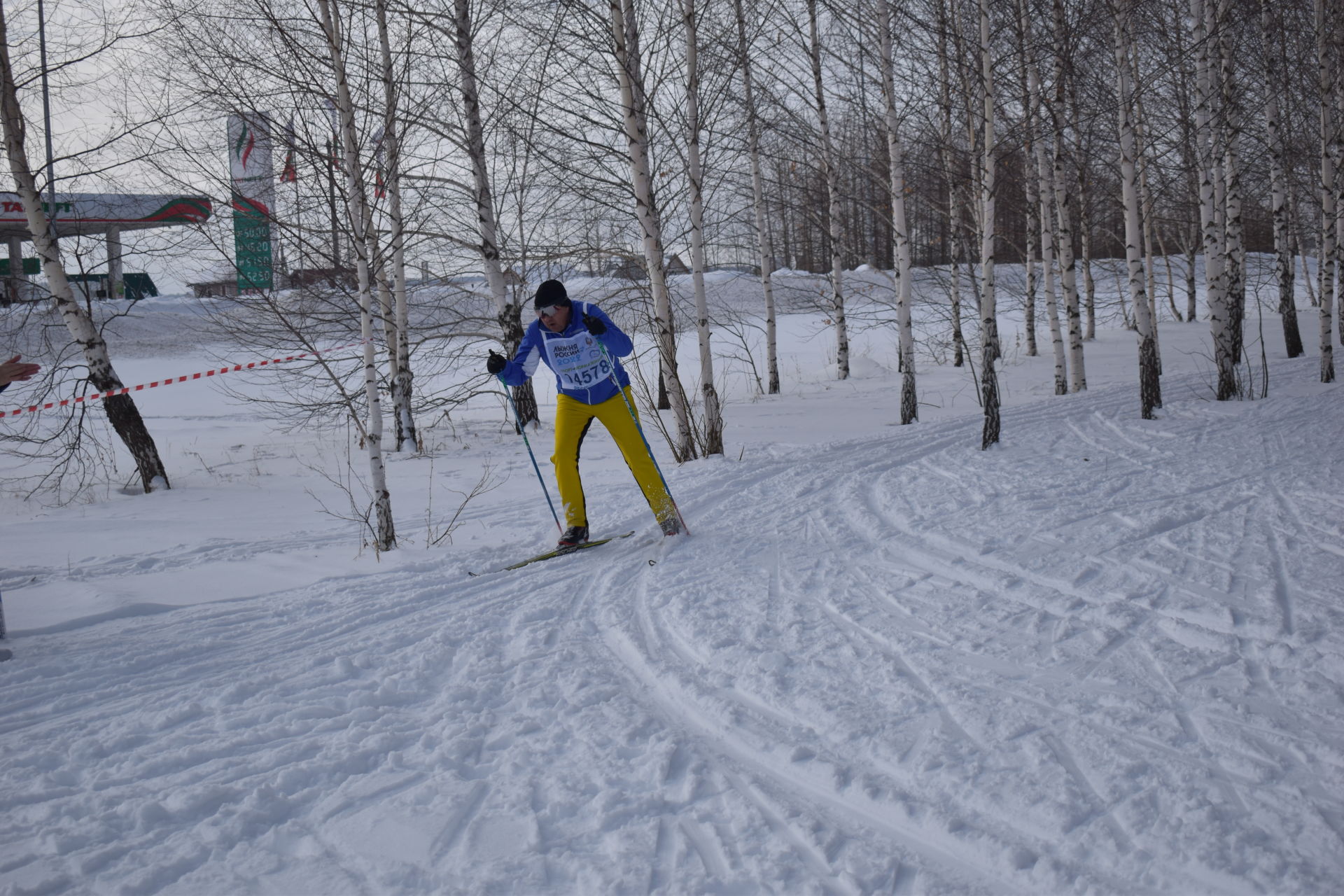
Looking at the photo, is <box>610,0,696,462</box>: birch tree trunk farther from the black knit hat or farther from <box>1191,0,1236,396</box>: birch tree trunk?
<box>1191,0,1236,396</box>: birch tree trunk

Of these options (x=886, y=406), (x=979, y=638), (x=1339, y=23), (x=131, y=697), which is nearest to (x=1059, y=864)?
(x=979, y=638)

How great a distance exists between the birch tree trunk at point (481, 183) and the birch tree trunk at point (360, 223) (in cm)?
272

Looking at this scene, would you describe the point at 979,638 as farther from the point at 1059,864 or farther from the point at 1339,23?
the point at 1339,23

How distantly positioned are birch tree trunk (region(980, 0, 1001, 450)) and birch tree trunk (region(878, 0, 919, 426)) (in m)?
1.93

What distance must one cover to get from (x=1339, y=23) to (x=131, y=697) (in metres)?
16.6

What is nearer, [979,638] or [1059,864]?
[1059,864]

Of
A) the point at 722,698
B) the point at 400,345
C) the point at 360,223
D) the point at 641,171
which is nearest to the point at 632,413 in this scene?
the point at 360,223

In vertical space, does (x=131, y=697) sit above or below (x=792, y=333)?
below

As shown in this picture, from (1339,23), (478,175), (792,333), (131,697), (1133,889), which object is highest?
(1339,23)

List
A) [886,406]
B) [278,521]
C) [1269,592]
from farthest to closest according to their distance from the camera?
[886,406] → [278,521] → [1269,592]

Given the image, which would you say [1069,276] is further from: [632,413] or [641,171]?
[632,413]

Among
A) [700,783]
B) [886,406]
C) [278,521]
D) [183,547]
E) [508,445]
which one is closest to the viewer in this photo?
[700,783]

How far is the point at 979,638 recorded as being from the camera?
401 centimetres

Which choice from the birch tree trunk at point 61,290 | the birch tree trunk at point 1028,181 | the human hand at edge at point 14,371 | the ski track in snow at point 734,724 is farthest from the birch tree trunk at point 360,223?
the birch tree trunk at point 1028,181
